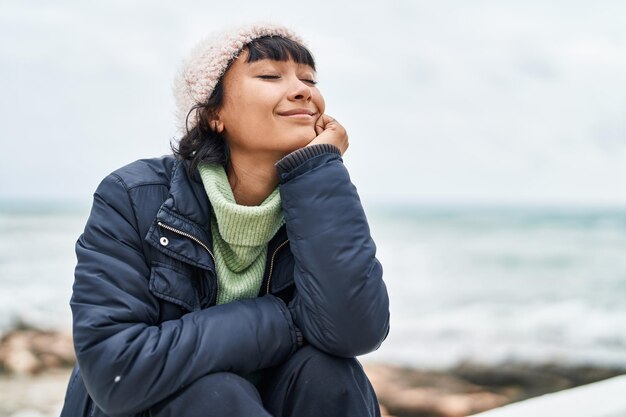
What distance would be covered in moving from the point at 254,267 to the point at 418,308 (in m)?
8.51

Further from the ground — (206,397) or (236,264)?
(236,264)

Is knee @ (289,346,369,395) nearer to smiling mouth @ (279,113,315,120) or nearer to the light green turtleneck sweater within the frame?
the light green turtleneck sweater

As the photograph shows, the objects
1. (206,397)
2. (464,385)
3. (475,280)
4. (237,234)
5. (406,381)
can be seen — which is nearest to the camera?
(206,397)

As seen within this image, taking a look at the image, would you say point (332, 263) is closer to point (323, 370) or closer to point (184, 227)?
point (323, 370)

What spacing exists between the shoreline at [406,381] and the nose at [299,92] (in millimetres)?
3192

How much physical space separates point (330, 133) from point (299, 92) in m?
0.14

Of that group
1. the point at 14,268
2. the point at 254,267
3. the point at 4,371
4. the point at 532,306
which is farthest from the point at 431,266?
the point at 254,267

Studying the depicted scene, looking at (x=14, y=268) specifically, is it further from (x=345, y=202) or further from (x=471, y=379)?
(x=345, y=202)

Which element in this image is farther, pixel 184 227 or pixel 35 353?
pixel 35 353

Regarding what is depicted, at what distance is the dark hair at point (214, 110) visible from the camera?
1.71 m

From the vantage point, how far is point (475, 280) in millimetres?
12875

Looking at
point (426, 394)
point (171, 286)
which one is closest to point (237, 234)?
point (171, 286)

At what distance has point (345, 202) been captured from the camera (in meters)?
1.58

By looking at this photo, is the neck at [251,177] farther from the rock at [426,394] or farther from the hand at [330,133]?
the rock at [426,394]
